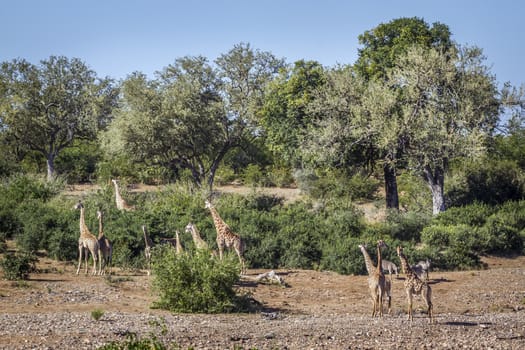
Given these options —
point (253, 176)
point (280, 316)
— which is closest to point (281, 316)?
point (280, 316)

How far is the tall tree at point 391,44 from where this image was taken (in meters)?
31.0

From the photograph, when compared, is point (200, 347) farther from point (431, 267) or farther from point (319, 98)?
point (319, 98)

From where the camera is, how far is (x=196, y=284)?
47.4 ft

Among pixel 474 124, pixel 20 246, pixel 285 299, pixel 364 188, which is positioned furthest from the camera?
pixel 364 188

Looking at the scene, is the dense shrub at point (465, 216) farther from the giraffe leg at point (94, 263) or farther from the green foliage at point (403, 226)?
the giraffe leg at point (94, 263)

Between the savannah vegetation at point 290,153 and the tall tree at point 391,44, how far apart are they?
7 cm

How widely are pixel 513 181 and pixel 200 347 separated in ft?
76.2

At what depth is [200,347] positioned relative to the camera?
10.8 m

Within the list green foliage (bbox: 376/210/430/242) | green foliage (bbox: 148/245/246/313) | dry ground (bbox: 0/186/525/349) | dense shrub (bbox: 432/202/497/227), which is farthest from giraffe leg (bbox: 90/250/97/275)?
dense shrub (bbox: 432/202/497/227)

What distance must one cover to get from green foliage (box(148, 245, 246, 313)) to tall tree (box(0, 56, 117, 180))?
29.4 metres

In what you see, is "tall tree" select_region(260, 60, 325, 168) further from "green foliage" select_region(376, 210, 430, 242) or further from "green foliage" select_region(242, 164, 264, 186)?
"green foliage" select_region(242, 164, 264, 186)

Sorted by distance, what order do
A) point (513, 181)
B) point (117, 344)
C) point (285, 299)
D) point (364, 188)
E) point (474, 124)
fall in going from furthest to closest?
point (364, 188) → point (513, 181) → point (474, 124) → point (285, 299) → point (117, 344)

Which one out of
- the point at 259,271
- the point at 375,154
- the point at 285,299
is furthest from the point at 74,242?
the point at 375,154

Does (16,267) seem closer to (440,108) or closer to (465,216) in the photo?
(465,216)
